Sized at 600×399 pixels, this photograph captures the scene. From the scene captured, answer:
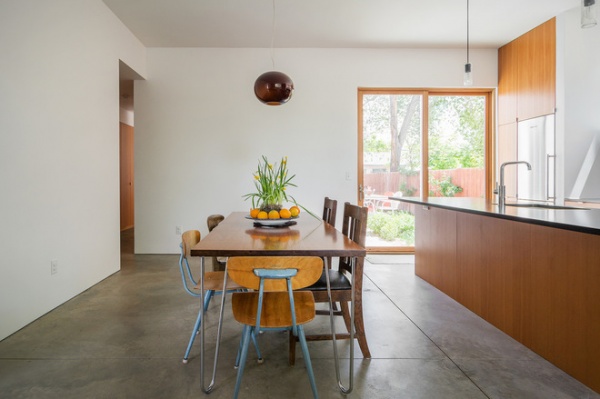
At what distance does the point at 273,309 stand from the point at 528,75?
15.5 ft

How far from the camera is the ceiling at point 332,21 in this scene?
13.2 feet

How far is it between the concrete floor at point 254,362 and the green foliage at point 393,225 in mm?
2265

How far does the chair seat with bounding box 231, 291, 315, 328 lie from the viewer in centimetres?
162

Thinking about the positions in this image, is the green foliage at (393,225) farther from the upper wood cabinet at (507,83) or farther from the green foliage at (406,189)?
the upper wood cabinet at (507,83)

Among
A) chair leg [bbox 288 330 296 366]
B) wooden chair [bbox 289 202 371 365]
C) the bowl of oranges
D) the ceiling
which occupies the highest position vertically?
the ceiling

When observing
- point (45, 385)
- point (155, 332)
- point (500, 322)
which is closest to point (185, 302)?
point (155, 332)

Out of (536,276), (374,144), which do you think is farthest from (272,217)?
(374,144)

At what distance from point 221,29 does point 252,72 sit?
770mm

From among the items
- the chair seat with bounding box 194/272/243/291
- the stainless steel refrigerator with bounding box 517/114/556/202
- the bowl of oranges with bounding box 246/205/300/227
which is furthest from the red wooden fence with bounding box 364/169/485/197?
the chair seat with bounding box 194/272/243/291

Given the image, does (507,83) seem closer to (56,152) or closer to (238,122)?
(238,122)

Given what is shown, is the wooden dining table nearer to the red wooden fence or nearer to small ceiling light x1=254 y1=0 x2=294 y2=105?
small ceiling light x1=254 y1=0 x2=294 y2=105

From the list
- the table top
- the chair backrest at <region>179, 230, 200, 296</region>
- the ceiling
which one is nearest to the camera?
the table top

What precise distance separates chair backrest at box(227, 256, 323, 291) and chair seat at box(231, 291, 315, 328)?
174 millimetres

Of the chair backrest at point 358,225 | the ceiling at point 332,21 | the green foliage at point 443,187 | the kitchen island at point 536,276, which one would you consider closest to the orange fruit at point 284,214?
the chair backrest at point 358,225
